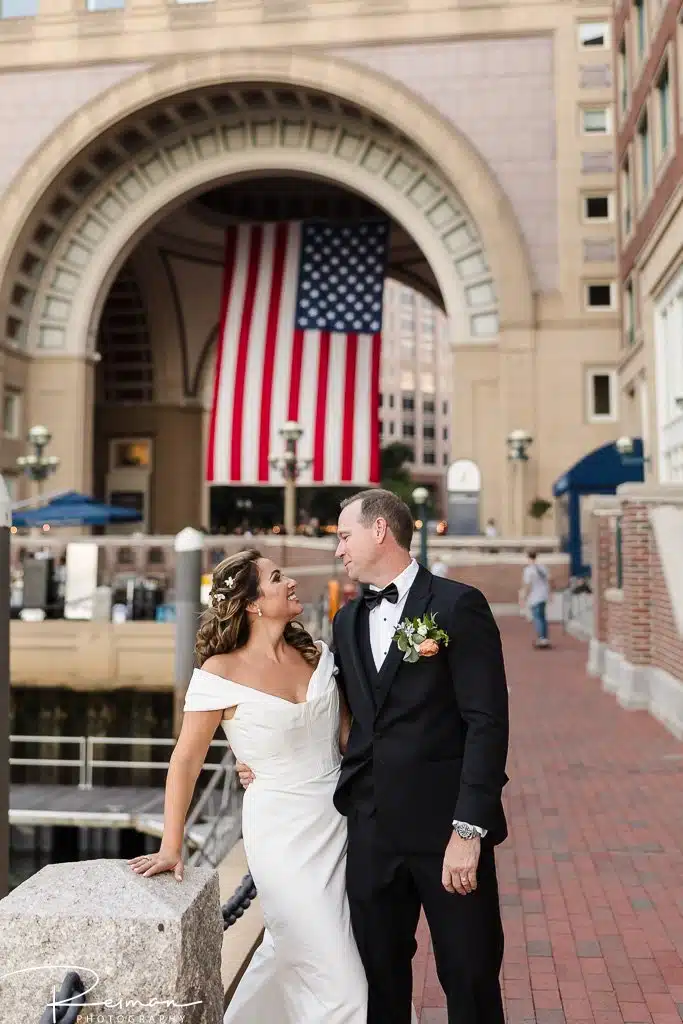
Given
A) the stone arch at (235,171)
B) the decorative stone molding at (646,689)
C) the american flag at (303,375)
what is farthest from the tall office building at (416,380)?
the decorative stone molding at (646,689)

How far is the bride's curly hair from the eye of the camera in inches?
127

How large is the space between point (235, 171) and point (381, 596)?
30.8 metres

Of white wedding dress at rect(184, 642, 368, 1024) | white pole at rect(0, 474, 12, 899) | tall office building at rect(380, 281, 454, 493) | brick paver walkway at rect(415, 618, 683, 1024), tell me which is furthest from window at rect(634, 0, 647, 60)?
tall office building at rect(380, 281, 454, 493)

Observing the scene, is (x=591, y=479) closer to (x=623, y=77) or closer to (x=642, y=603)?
(x=623, y=77)

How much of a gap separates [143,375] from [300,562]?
803 inches

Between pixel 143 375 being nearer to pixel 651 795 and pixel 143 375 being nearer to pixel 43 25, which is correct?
pixel 43 25

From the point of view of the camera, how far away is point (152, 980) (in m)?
2.51

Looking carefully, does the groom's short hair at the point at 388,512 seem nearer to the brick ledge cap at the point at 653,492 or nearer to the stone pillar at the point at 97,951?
the stone pillar at the point at 97,951

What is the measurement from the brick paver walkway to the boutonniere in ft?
7.11

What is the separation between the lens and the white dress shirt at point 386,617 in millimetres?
3152

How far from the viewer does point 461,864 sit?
288cm

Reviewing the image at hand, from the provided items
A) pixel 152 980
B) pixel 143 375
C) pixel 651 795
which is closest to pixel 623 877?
pixel 651 795

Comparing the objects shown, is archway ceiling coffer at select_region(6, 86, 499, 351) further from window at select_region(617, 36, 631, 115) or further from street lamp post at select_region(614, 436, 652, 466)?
street lamp post at select_region(614, 436, 652, 466)

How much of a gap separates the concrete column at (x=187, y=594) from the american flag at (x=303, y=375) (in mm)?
16990
